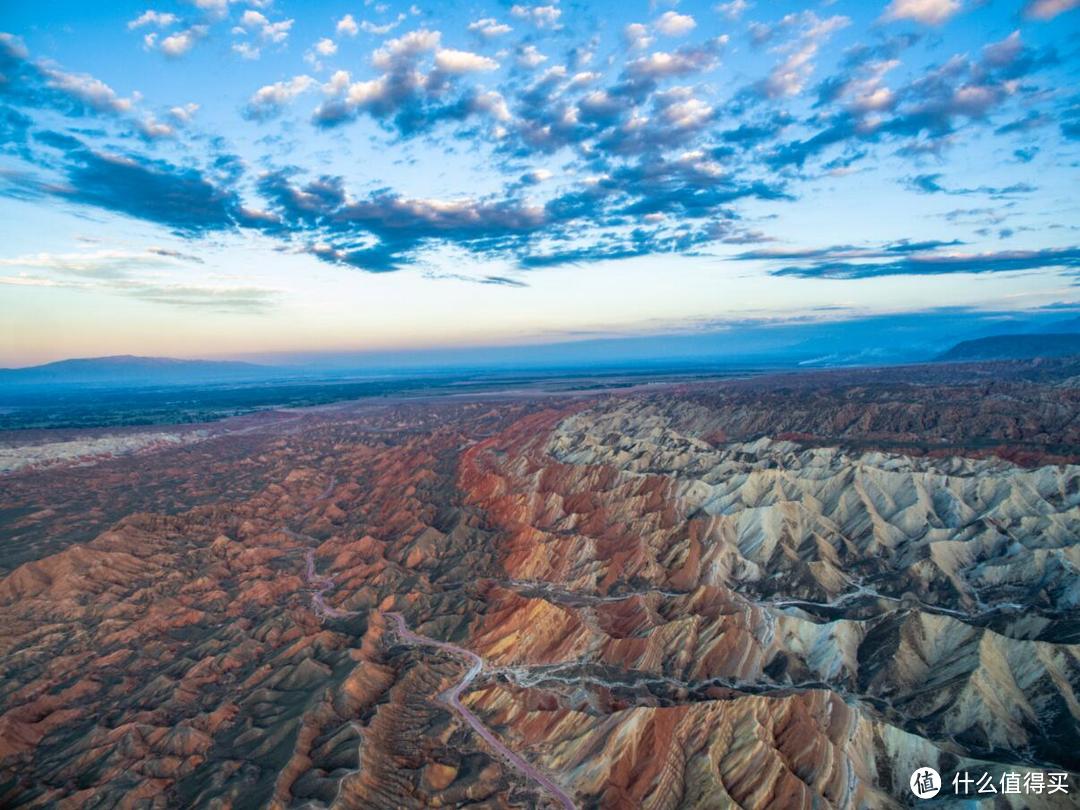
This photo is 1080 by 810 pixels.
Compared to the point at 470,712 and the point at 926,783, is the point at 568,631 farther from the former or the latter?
the point at 926,783

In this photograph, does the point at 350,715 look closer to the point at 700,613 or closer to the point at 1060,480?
the point at 700,613

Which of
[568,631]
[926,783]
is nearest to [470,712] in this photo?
[568,631]

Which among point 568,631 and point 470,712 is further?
point 568,631

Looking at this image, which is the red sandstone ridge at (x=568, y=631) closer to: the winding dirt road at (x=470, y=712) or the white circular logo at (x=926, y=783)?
the winding dirt road at (x=470, y=712)

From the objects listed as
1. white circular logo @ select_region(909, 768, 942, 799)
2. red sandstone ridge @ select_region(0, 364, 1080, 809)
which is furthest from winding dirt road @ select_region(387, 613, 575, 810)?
white circular logo @ select_region(909, 768, 942, 799)

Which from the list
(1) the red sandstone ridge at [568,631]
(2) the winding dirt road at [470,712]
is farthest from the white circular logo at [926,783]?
(2) the winding dirt road at [470,712]

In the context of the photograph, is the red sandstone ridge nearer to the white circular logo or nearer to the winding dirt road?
the winding dirt road
